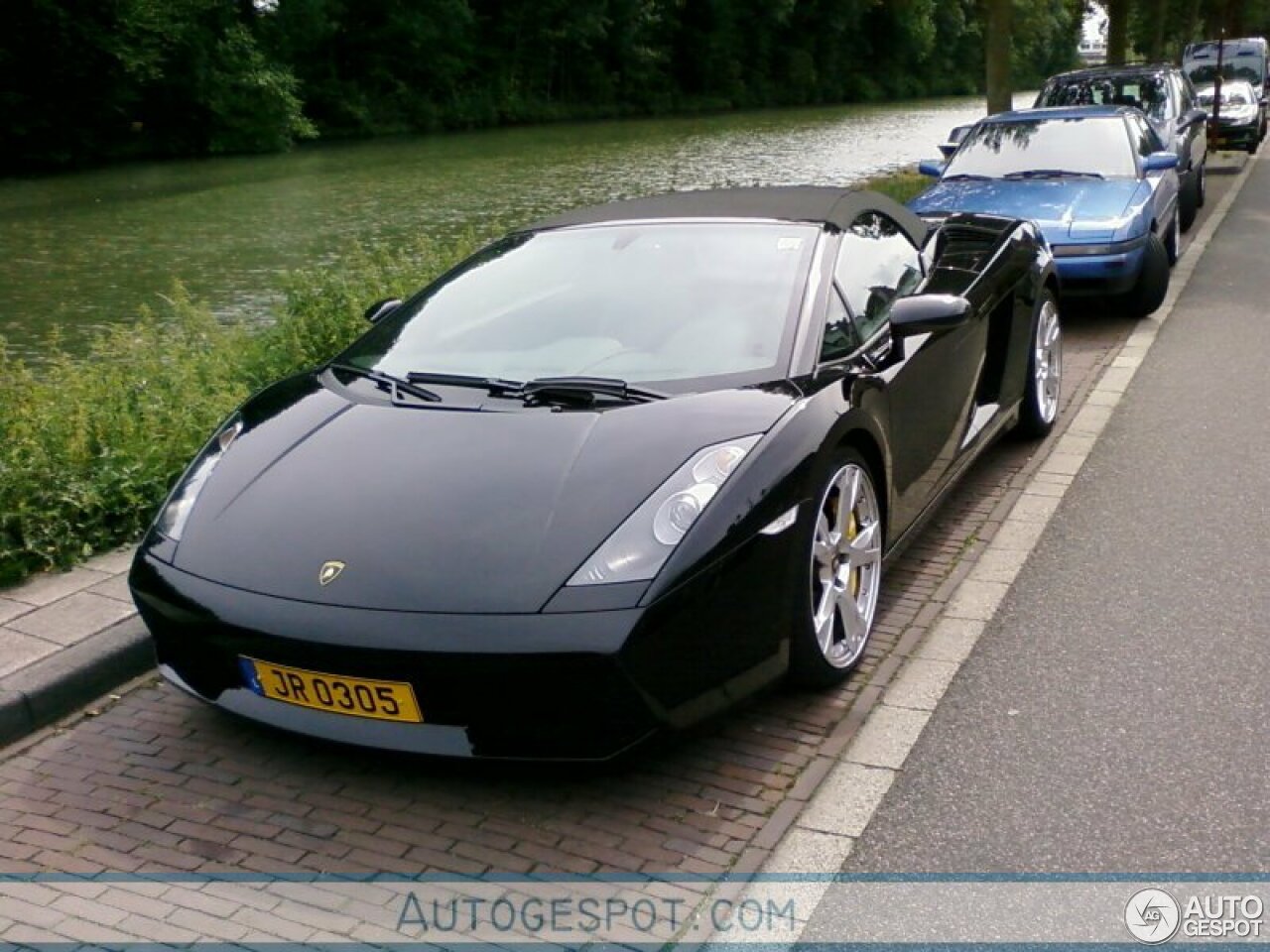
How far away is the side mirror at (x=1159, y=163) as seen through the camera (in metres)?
10.3

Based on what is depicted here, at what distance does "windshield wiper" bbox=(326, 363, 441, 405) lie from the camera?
4344mm

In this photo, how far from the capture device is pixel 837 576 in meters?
A: 4.23

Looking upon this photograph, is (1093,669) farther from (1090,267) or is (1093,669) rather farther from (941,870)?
(1090,267)

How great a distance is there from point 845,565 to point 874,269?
1365mm

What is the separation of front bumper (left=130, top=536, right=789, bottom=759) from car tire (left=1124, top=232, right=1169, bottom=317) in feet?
22.9

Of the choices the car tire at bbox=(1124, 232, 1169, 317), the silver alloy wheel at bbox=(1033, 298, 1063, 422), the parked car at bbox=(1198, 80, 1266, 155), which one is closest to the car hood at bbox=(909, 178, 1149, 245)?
the car tire at bbox=(1124, 232, 1169, 317)

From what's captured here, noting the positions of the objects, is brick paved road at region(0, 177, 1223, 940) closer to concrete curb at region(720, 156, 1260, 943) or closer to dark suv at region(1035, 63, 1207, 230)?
concrete curb at region(720, 156, 1260, 943)

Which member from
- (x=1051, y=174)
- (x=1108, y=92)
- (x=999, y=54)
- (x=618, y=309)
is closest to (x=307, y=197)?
(x=999, y=54)

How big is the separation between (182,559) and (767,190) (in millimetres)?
2916

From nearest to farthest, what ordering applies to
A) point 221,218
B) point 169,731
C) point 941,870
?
point 941,870, point 169,731, point 221,218

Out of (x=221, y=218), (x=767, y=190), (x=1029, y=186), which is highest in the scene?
(x=767, y=190)

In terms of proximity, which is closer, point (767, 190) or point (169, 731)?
point (169, 731)

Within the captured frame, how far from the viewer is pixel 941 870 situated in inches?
130

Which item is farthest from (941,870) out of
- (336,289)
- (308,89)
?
(308,89)
